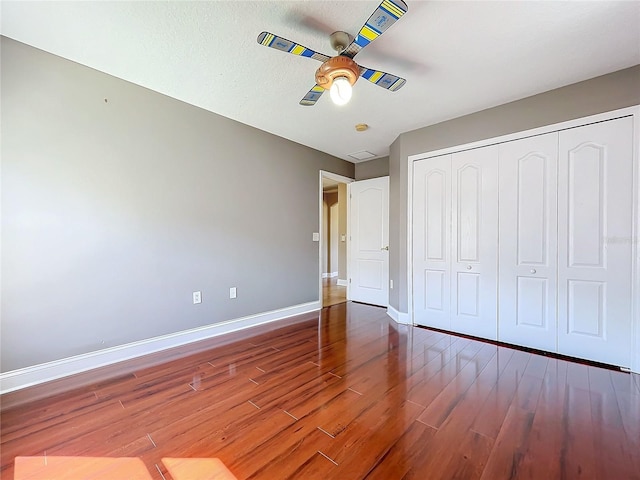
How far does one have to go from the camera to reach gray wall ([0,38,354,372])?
192 cm

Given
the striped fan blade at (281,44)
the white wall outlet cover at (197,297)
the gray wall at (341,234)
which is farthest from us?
the gray wall at (341,234)

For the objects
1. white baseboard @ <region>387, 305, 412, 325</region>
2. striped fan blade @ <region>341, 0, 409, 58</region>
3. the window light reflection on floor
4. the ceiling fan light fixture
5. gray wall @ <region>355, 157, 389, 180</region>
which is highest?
gray wall @ <region>355, 157, 389, 180</region>

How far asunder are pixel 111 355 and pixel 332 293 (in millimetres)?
3737

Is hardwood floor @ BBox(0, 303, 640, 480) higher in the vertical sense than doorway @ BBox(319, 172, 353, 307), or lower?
lower

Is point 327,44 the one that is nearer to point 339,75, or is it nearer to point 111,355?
point 339,75

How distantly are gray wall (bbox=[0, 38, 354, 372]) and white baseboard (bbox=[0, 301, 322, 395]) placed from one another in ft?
0.20

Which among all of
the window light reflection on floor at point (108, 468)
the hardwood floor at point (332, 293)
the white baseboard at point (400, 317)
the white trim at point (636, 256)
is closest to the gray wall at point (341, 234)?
the hardwood floor at point (332, 293)

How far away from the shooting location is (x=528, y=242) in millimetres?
2625

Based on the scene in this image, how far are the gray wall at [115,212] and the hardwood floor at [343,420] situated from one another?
54 centimetres

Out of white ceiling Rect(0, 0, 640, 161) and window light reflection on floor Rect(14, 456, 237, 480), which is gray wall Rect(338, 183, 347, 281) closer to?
white ceiling Rect(0, 0, 640, 161)

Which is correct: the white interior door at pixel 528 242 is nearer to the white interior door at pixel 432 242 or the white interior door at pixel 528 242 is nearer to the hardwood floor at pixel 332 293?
the white interior door at pixel 432 242

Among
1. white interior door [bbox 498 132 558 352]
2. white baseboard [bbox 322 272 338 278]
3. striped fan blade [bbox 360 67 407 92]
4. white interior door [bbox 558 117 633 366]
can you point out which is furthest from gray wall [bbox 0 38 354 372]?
white baseboard [bbox 322 272 338 278]

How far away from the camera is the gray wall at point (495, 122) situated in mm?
2234

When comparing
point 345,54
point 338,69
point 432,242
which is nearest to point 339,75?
point 338,69
